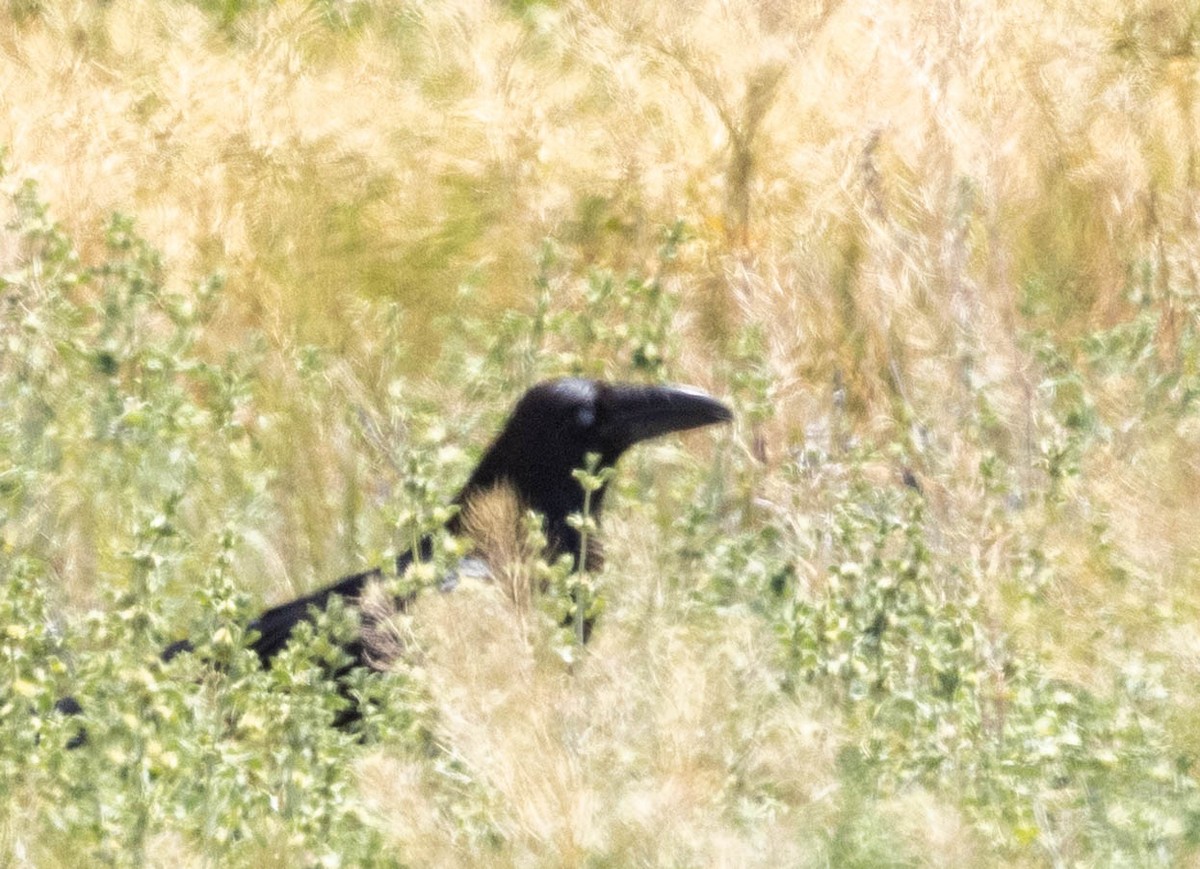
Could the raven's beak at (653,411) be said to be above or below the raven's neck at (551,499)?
above

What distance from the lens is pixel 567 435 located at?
428 cm

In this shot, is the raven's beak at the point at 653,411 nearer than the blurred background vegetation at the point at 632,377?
No

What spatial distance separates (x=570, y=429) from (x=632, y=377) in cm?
25

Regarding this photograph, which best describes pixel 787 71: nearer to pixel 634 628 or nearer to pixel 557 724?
pixel 634 628

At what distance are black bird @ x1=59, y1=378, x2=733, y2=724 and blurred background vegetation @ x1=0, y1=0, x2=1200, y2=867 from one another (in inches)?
3.0

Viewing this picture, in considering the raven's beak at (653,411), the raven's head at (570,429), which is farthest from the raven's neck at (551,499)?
the raven's beak at (653,411)

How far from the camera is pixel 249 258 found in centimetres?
503

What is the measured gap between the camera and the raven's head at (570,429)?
13.8ft

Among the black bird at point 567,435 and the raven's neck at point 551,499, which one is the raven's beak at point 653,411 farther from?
the raven's neck at point 551,499

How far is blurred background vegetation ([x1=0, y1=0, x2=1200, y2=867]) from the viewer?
228 cm

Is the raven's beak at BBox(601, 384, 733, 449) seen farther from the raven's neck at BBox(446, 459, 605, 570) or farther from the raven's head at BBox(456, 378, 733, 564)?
the raven's neck at BBox(446, 459, 605, 570)

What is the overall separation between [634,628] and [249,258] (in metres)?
2.71

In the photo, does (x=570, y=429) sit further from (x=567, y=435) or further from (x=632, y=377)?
(x=632, y=377)

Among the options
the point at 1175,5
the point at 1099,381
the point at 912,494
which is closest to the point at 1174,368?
the point at 1099,381
